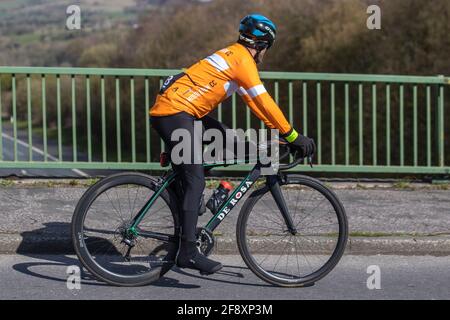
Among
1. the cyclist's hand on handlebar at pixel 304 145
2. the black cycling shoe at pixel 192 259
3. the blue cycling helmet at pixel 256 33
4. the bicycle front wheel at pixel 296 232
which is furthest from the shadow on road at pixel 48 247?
the blue cycling helmet at pixel 256 33

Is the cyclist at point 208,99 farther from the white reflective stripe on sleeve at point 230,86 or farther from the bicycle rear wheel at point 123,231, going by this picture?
the bicycle rear wheel at point 123,231

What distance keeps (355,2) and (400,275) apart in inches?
696

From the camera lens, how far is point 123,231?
586cm

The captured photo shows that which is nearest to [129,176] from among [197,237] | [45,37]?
[197,237]

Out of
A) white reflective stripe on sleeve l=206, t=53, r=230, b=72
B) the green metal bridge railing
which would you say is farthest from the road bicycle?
the green metal bridge railing

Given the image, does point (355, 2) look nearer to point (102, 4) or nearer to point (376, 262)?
point (376, 262)

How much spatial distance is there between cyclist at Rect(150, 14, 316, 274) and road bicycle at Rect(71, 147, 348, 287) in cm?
13

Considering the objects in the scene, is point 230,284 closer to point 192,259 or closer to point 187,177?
point 192,259

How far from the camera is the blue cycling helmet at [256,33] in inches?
221

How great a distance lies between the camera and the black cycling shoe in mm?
5688

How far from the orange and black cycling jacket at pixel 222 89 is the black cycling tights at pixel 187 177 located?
0.16ft

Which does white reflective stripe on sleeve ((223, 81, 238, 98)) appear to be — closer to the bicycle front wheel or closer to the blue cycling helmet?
the blue cycling helmet

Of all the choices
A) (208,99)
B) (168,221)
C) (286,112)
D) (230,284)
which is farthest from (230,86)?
(286,112)

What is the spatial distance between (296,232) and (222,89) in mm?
1176
